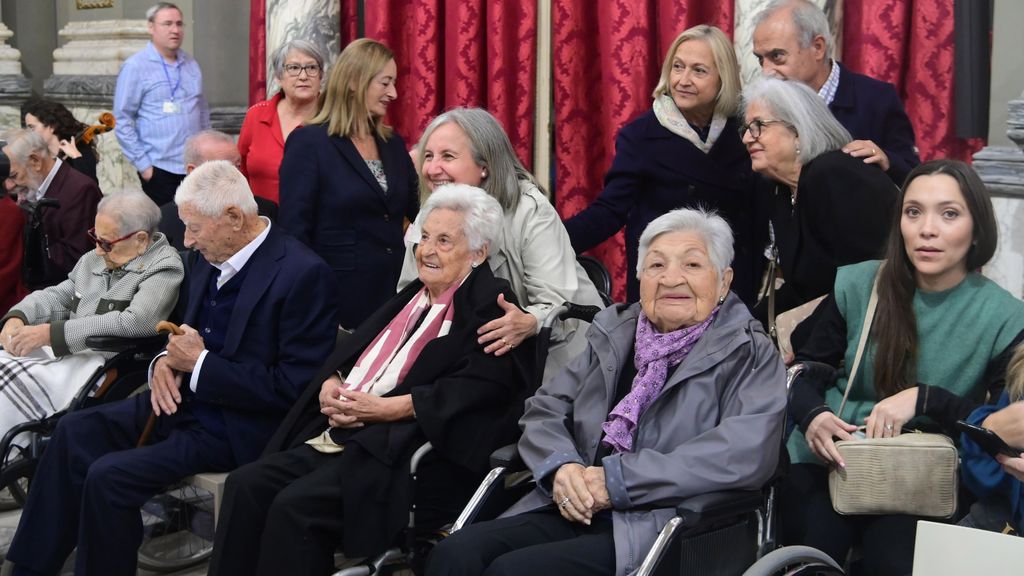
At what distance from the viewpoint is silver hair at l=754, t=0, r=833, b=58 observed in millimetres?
3744

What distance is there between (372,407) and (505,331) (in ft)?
1.34

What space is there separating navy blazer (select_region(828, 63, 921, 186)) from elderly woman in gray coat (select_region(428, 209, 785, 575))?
879 millimetres

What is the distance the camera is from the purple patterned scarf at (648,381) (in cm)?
299

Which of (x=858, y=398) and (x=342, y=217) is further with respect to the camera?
(x=342, y=217)

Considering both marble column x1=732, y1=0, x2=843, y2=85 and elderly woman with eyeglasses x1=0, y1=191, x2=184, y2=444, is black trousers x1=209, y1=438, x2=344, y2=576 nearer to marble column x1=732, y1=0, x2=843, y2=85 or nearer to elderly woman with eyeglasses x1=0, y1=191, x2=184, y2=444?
elderly woman with eyeglasses x1=0, y1=191, x2=184, y2=444

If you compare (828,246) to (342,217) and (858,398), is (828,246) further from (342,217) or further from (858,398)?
(342,217)

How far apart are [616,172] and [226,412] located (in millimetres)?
1475

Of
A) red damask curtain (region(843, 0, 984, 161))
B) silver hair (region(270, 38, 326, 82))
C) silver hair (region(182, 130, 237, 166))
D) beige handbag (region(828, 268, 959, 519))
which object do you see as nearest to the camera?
beige handbag (region(828, 268, 959, 519))

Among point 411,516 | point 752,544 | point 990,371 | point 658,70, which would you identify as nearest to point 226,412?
point 411,516

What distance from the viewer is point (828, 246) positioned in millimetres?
3389

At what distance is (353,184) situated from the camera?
14.5 ft

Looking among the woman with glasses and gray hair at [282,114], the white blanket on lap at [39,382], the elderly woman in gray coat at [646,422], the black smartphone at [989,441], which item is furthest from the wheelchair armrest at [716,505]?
the woman with glasses and gray hair at [282,114]

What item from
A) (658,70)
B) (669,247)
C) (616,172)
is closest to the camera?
(669,247)

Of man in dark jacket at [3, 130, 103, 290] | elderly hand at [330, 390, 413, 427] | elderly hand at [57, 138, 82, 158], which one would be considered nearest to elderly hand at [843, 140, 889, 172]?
elderly hand at [330, 390, 413, 427]
